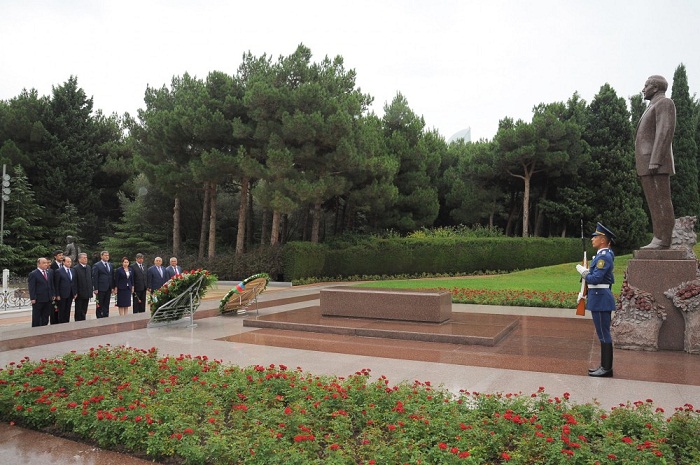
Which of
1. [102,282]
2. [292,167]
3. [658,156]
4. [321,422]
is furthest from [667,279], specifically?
[292,167]

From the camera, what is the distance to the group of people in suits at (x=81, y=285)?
1005 centimetres

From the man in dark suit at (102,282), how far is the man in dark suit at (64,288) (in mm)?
624

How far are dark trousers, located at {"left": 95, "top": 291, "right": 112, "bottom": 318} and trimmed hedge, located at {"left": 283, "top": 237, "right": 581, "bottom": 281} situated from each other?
10875 mm

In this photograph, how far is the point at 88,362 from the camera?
229 inches

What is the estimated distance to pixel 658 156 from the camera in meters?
7.20

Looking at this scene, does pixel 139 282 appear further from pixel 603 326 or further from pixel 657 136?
pixel 657 136

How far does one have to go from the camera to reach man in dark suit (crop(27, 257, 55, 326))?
9.90 m

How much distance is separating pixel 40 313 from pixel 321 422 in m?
8.52

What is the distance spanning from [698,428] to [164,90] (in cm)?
3241

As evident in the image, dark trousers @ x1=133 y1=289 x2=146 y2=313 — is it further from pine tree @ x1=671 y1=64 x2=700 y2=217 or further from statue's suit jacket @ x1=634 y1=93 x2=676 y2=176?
pine tree @ x1=671 y1=64 x2=700 y2=217

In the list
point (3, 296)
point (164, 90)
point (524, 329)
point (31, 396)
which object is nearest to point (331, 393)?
point (31, 396)

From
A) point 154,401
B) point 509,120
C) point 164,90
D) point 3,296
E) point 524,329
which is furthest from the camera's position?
point 509,120

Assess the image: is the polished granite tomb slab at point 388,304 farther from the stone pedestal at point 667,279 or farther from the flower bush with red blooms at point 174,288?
the stone pedestal at point 667,279

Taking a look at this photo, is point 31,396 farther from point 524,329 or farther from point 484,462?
point 524,329
